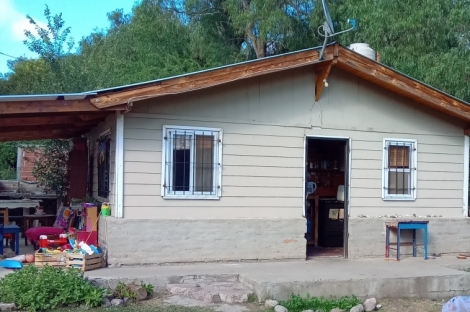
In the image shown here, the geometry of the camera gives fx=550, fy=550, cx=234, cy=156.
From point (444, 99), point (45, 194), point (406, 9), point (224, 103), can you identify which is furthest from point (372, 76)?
point (45, 194)

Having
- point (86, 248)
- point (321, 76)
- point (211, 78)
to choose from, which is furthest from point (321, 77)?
point (86, 248)

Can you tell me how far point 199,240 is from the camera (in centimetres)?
879

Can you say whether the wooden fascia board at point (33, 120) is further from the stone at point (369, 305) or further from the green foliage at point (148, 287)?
the stone at point (369, 305)

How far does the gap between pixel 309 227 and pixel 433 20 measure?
24.4 ft

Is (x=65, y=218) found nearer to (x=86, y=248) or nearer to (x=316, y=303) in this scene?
(x=86, y=248)

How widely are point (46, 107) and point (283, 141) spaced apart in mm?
3975

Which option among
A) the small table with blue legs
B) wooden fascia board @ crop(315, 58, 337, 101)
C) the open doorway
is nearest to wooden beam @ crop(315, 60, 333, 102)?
wooden fascia board @ crop(315, 58, 337, 101)

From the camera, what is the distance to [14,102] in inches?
293

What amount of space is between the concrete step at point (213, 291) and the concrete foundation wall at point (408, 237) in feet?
9.76

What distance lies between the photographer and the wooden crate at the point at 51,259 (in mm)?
7927

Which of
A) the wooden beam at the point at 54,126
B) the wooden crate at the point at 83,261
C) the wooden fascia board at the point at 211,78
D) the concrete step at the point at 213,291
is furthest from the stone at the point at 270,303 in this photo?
the wooden beam at the point at 54,126

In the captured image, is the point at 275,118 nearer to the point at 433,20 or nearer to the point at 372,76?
the point at 372,76

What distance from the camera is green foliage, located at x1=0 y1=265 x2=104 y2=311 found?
654cm

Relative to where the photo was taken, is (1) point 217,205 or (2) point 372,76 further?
(2) point 372,76
